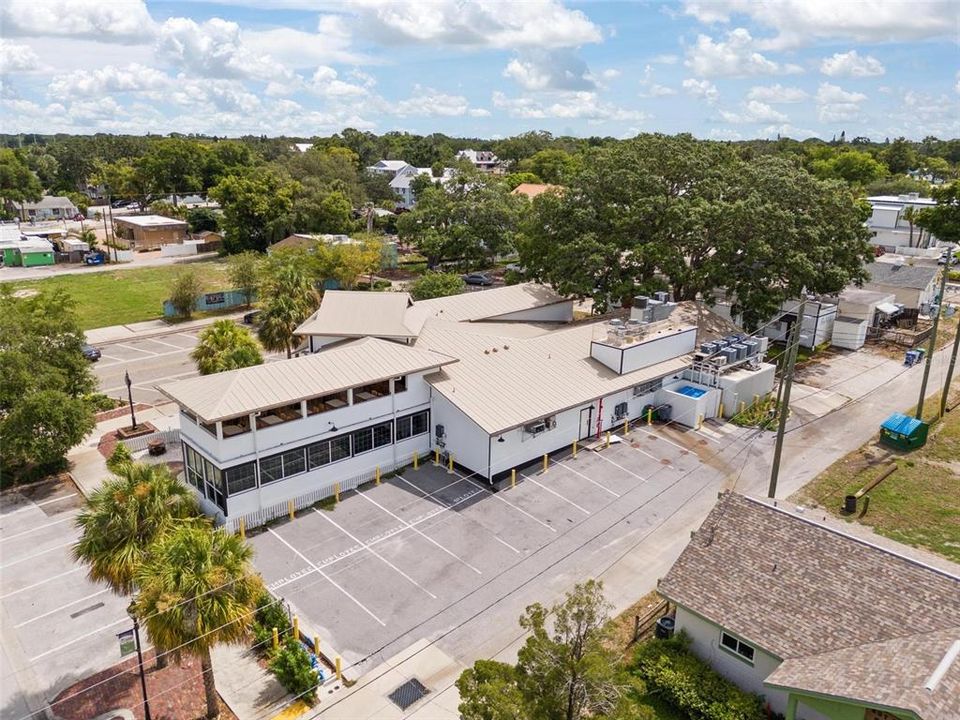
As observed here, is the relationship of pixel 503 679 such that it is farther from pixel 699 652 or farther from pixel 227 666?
pixel 227 666

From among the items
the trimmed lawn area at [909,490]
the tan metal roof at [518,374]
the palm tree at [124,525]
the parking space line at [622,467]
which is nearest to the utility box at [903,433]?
the trimmed lawn area at [909,490]

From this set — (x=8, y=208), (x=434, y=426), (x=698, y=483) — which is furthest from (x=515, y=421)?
(x=8, y=208)

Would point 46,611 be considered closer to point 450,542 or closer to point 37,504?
point 37,504

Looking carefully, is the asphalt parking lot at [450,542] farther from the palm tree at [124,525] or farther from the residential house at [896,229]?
the residential house at [896,229]

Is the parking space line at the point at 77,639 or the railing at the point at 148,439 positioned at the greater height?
the railing at the point at 148,439

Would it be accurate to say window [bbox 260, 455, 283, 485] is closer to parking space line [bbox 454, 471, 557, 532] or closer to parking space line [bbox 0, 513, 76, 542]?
parking space line [bbox 454, 471, 557, 532]

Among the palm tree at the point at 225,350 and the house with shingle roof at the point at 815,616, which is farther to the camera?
the palm tree at the point at 225,350
